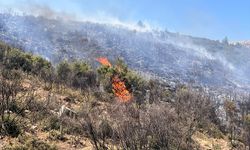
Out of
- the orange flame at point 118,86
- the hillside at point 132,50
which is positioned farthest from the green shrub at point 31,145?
the hillside at point 132,50

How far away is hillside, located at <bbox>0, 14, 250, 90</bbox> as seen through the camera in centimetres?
13588

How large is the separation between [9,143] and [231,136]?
19.2 m

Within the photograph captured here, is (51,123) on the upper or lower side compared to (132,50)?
upper

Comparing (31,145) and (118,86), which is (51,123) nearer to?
(31,145)

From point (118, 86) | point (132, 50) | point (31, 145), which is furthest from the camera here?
point (132, 50)

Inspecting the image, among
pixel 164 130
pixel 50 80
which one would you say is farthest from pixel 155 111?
pixel 50 80

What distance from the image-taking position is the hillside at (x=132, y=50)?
446ft

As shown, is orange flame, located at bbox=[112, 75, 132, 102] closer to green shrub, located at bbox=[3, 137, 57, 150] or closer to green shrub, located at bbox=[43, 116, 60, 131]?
green shrub, located at bbox=[43, 116, 60, 131]

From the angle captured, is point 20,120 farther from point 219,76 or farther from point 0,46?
point 219,76

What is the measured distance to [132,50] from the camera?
165500 millimetres

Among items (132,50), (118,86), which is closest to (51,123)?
(118,86)

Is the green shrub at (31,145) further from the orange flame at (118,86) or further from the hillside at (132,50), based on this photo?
the hillside at (132,50)

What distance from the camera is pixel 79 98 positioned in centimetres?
3070

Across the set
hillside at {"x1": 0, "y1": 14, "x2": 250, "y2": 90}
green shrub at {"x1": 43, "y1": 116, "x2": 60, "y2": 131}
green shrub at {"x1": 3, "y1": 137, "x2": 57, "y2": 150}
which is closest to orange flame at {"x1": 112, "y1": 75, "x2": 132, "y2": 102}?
green shrub at {"x1": 43, "y1": 116, "x2": 60, "y2": 131}
